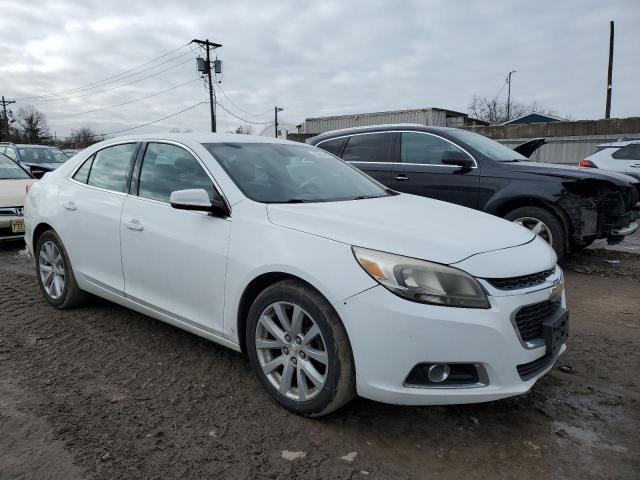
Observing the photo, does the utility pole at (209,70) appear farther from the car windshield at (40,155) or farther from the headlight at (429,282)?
the headlight at (429,282)

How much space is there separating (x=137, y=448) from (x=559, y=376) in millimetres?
2601

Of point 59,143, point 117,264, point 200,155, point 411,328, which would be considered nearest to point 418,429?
point 411,328

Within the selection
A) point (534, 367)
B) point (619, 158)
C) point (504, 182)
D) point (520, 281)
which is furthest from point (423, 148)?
point (619, 158)

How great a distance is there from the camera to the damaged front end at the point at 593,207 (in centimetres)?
569

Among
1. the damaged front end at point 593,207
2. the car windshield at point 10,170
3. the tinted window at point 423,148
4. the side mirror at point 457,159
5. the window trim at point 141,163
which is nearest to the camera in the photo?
the window trim at point 141,163

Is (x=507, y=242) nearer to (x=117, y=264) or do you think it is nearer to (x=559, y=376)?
(x=559, y=376)

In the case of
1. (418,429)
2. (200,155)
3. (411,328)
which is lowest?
(418,429)

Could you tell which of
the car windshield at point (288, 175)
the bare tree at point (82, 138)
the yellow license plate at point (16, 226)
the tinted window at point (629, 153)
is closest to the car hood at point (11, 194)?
the yellow license plate at point (16, 226)

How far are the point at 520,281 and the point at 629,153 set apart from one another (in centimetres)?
1067

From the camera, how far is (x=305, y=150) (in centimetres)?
407

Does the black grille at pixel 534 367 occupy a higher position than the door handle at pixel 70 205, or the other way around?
the door handle at pixel 70 205

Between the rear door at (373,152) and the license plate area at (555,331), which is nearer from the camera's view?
the license plate area at (555,331)

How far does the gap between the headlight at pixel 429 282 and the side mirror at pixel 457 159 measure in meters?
4.02

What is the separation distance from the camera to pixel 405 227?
272 cm
